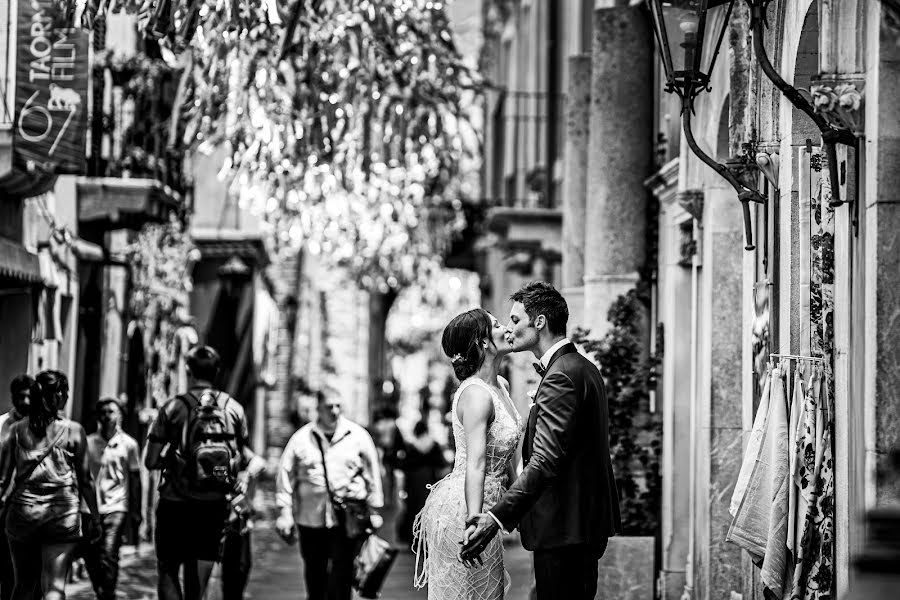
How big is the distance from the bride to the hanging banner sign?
6.55m

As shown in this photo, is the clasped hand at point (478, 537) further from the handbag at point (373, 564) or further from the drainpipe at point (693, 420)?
the handbag at point (373, 564)

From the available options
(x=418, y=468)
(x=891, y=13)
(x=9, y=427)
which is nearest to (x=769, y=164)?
(x=891, y=13)

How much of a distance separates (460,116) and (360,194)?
5.26m

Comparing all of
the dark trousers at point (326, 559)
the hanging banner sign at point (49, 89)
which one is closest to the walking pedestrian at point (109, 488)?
the dark trousers at point (326, 559)

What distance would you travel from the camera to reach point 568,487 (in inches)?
269

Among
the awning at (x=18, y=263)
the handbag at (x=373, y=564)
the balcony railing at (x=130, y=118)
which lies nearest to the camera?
the handbag at (x=373, y=564)

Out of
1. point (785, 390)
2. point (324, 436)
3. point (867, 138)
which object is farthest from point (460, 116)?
point (867, 138)

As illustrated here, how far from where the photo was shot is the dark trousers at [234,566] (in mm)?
11836

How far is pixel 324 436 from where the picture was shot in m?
11.8

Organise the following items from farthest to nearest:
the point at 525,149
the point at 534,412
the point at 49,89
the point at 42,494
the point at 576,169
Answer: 1. the point at 525,149
2. the point at 576,169
3. the point at 49,89
4. the point at 42,494
5. the point at 534,412

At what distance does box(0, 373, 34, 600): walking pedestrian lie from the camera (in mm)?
10375

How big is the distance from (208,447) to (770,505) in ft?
12.7

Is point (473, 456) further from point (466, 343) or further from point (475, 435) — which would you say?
point (466, 343)

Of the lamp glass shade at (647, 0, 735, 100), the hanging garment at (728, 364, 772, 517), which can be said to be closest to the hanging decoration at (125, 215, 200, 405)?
the lamp glass shade at (647, 0, 735, 100)
